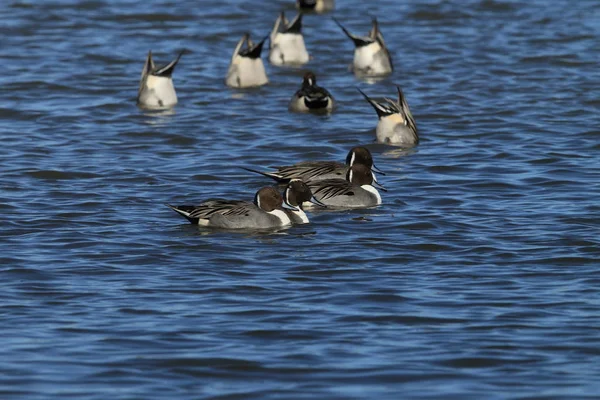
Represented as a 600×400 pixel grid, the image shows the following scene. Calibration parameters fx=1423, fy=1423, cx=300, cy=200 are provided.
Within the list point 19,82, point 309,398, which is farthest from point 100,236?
point 19,82

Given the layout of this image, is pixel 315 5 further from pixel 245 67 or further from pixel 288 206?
pixel 288 206

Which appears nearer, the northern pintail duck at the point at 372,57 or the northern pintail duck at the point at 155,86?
the northern pintail duck at the point at 155,86

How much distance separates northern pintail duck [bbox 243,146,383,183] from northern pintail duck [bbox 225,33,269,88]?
20.2 ft

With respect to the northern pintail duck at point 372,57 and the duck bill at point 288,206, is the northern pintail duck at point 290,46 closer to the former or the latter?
the northern pintail duck at point 372,57

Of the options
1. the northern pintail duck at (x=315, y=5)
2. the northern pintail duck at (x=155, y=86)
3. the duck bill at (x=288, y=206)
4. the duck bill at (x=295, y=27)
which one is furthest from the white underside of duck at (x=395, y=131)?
the northern pintail duck at (x=315, y=5)

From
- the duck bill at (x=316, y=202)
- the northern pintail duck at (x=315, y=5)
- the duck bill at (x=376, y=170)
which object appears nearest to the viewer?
the duck bill at (x=316, y=202)

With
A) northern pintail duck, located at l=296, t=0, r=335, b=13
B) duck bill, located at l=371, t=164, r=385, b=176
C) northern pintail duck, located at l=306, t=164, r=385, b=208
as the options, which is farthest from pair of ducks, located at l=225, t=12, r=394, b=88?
northern pintail duck, located at l=306, t=164, r=385, b=208

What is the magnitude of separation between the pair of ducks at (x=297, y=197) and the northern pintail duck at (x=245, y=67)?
5698 mm

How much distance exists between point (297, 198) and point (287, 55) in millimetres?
10047

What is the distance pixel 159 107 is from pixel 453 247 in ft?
26.3

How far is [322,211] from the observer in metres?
12.7

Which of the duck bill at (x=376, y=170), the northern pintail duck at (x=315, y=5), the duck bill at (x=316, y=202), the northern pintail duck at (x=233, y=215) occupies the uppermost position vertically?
the northern pintail duck at (x=233, y=215)

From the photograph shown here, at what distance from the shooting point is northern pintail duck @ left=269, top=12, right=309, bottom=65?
21938 mm

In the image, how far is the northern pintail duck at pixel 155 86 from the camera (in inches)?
715
